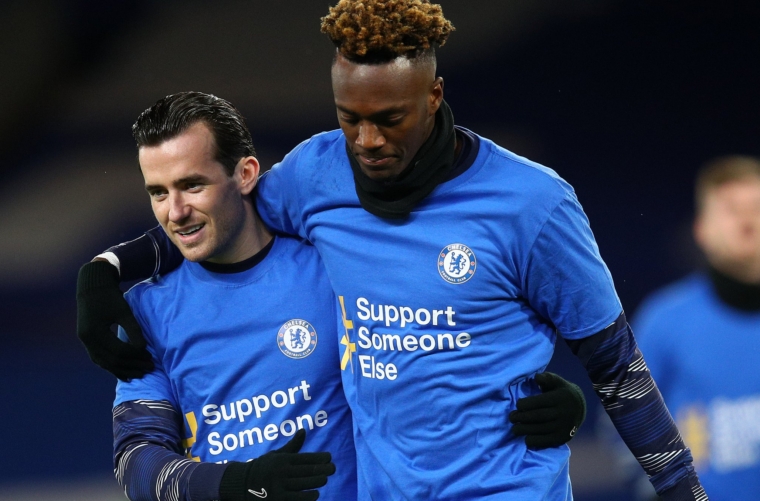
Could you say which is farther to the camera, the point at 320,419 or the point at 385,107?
the point at 320,419

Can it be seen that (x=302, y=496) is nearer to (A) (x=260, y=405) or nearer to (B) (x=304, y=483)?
(B) (x=304, y=483)

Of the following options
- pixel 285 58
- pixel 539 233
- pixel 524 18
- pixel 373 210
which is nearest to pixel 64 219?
pixel 285 58

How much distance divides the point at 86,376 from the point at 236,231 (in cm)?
173

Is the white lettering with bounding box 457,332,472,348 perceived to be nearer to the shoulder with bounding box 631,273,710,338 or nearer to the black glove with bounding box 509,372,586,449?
the black glove with bounding box 509,372,586,449

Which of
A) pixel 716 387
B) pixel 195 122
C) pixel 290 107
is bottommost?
pixel 716 387

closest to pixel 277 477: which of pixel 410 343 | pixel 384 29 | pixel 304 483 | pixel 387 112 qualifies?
pixel 304 483

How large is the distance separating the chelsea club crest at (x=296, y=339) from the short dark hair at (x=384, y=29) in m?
0.54

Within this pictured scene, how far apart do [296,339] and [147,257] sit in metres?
0.34

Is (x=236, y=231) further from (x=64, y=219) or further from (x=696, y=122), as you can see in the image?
(x=696, y=122)

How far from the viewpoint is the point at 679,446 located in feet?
5.36

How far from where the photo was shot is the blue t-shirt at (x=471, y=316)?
5.04 ft

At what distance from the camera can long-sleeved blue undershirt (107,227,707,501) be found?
1583 millimetres

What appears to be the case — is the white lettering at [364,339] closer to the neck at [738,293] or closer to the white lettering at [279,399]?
the white lettering at [279,399]

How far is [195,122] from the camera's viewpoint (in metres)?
1.79
